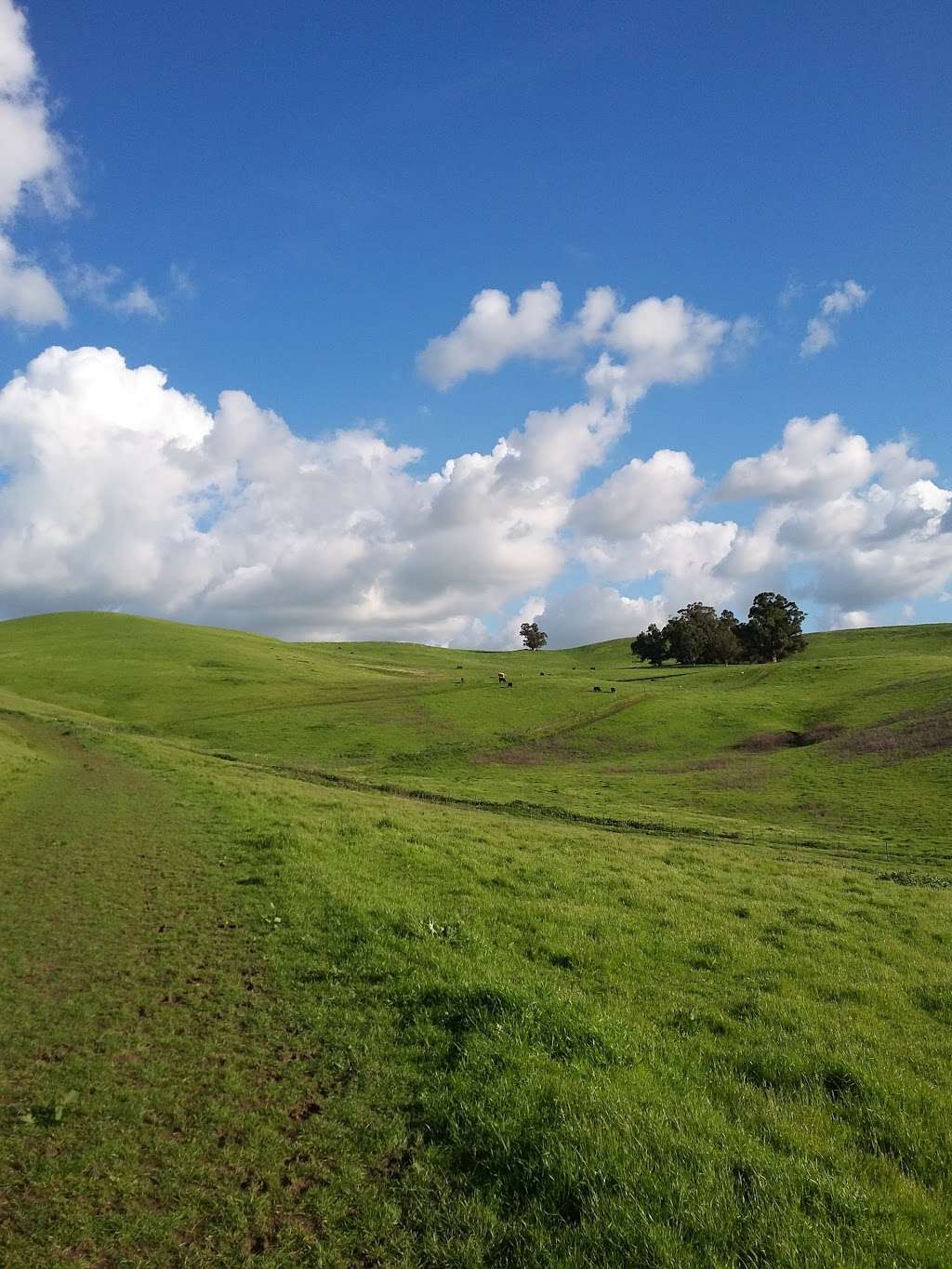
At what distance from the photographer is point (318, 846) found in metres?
21.0

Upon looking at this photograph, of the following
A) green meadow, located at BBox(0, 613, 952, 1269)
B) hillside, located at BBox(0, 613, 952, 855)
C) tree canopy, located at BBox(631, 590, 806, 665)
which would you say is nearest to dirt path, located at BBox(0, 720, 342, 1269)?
green meadow, located at BBox(0, 613, 952, 1269)

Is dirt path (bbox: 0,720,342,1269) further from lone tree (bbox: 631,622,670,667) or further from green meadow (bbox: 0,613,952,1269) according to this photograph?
lone tree (bbox: 631,622,670,667)

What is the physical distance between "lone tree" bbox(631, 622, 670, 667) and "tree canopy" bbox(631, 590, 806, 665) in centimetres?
57

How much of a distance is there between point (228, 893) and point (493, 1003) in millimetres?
8713

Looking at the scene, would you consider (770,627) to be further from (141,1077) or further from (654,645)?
(141,1077)

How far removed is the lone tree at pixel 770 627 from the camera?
470 ft

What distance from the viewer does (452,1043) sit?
9.62 m

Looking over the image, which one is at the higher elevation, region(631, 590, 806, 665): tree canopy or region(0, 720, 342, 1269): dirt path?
region(631, 590, 806, 665): tree canopy

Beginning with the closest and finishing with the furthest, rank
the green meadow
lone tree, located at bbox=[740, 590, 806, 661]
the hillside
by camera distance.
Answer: the green meadow → the hillside → lone tree, located at bbox=[740, 590, 806, 661]

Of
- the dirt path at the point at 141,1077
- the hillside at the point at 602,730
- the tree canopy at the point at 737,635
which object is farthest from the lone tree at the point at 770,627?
the dirt path at the point at 141,1077

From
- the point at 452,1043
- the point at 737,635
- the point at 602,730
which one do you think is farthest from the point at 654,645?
the point at 452,1043

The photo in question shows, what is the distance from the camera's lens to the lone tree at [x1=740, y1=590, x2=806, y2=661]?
14312cm

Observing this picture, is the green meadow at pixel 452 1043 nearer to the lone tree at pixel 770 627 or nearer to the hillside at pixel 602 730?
the hillside at pixel 602 730

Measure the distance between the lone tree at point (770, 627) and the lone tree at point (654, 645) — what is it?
1686 centimetres
